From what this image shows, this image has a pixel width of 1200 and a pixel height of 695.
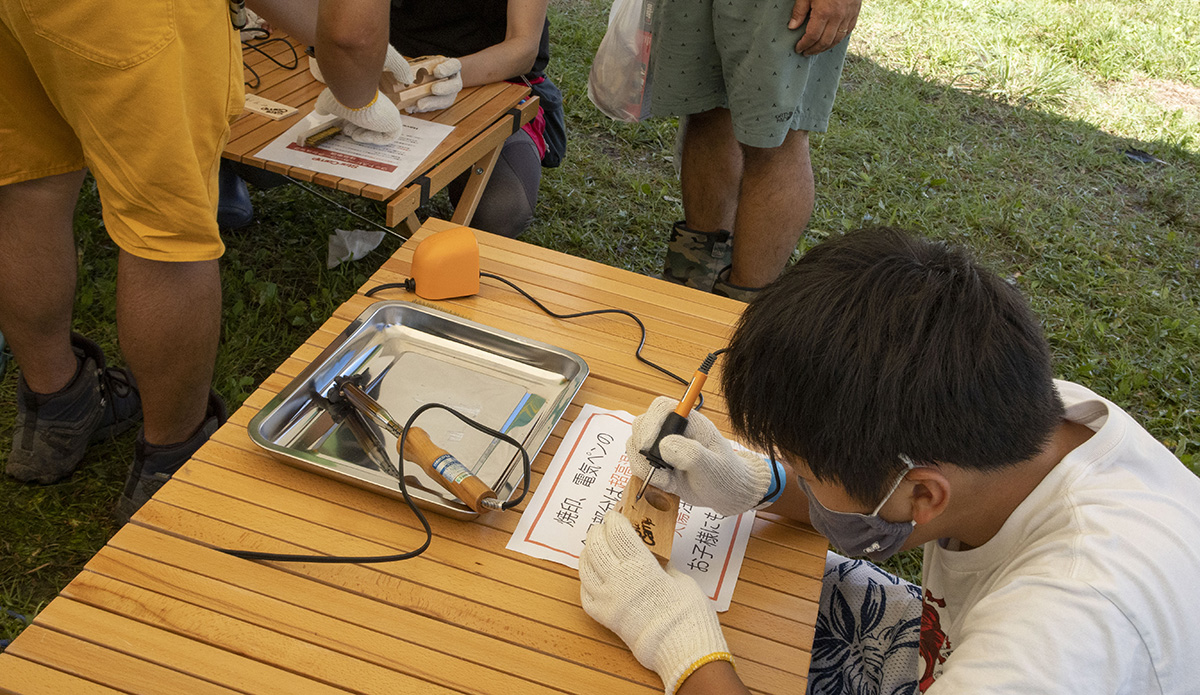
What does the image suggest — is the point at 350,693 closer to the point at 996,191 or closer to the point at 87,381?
the point at 87,381

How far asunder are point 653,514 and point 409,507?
30 cm

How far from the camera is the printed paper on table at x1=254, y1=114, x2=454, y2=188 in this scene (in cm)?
196

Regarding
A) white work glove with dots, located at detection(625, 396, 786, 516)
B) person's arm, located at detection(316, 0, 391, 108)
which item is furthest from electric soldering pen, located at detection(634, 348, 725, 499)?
person's arm, located at detection(316, 0, 391, 108)

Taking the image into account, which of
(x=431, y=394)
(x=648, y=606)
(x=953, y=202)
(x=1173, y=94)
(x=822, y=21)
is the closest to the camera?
(x=648, y=606)

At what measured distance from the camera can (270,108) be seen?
221 cm

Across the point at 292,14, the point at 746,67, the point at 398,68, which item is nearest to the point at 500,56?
the point at 398,68

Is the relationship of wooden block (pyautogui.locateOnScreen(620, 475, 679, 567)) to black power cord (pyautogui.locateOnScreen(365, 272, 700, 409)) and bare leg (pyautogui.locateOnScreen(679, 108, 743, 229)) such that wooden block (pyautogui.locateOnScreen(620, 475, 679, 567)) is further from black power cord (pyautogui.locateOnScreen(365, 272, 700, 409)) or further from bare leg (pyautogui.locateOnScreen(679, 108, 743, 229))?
bare leg (pyautogui.locateOnScreen(679, 108, 743, 229))

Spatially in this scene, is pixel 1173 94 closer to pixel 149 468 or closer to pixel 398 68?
pixel 398 68

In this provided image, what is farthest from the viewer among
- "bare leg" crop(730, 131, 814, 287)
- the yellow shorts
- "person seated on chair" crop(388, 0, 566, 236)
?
"person seated on chair" crop(388, 0, 566, 236)

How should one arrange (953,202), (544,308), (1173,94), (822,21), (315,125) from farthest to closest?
(1173,94), (953,202), (315,125), (822,21), (544,308)

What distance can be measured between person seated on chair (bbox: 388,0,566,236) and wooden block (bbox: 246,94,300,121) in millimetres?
469

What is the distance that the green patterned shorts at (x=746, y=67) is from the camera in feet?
6.36

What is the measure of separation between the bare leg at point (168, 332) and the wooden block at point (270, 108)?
778mm

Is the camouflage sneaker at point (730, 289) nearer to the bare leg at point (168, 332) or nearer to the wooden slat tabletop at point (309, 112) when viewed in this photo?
the wooden slat tabletop at point (309, 112)
